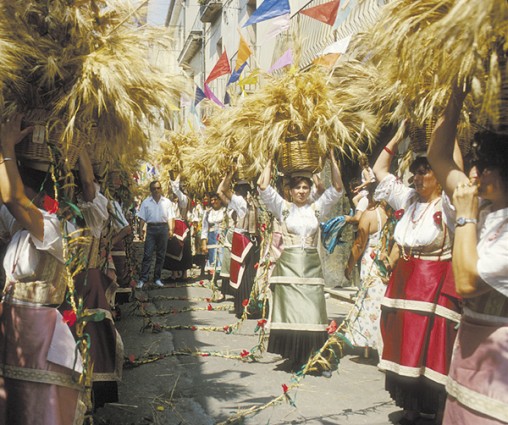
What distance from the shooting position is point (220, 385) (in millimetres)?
5324

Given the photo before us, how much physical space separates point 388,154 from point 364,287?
1929mm

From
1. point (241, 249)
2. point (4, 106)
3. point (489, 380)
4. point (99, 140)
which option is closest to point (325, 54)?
A: point (241, 249)

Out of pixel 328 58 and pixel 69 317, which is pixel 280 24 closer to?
pixel 328 58

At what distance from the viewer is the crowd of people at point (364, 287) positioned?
2314 mm

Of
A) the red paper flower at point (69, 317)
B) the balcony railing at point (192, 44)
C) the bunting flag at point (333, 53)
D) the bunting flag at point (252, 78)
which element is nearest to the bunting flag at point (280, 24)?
the bunting flag at point (333, 53)

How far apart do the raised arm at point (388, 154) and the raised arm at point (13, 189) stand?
2408 mm

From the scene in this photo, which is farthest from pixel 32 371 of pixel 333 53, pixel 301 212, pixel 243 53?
pixel 243 53

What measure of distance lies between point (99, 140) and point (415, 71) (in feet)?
6.60

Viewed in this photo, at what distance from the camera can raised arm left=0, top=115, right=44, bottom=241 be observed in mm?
2924

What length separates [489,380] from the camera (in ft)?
7.29

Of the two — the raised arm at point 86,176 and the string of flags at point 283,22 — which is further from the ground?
the string of flags at point 283,22

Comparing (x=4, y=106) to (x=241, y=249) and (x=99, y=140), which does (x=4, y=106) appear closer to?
(x=99, y=140)

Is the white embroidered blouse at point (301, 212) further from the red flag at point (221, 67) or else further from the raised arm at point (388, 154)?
the red flag at point (221, 67)

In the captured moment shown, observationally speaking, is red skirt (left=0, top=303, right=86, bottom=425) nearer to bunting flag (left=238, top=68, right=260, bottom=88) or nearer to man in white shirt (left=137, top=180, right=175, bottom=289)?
bunting flag (left=238, top=68, right=260, bottom=88)
